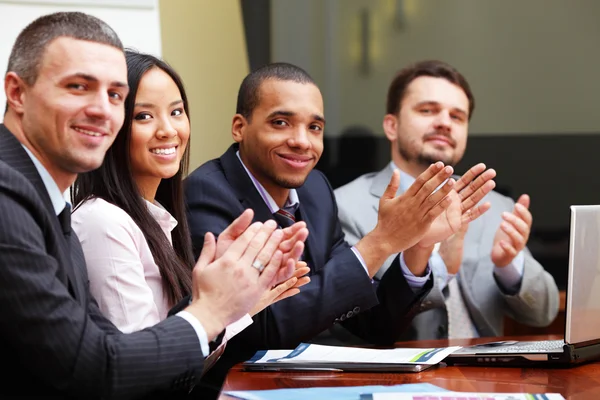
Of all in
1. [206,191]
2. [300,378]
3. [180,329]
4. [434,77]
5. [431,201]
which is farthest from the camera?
[434,77]

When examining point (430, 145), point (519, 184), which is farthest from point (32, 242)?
point (519, 184)

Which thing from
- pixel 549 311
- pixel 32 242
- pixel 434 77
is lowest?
pixel 549 311

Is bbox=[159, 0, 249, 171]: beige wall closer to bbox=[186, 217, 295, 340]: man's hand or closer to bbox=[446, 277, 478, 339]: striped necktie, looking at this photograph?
bbox=[446, 277, 478, 339]: striped necktie

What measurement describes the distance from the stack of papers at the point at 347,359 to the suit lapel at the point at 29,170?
44 cm

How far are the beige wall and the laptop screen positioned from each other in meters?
1.61

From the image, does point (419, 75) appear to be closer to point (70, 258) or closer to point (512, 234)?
point (512, 234)

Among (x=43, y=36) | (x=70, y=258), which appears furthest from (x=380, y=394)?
(x=43, y=36)

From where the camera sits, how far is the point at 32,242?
48.7 inches

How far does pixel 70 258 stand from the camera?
4.56 feet

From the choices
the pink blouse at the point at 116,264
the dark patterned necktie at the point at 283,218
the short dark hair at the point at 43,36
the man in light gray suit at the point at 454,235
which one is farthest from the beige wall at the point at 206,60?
the short dark hair at the point at 43,36

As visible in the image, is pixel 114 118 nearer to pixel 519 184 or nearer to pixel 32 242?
pixel 32 242

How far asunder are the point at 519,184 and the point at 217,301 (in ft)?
8.25

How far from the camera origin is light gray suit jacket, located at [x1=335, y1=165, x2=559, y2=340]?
2.65 metres

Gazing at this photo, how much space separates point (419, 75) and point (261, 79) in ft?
2.84
